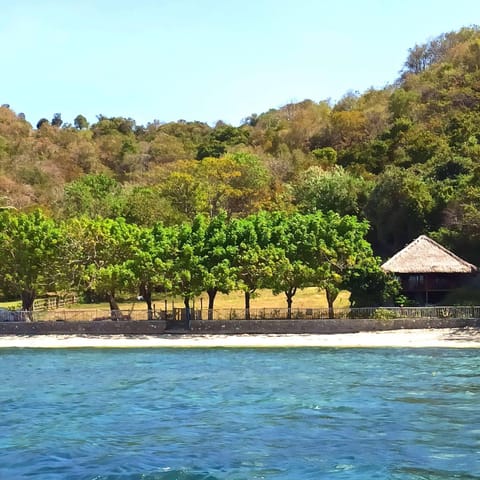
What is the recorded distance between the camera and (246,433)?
75.1ft

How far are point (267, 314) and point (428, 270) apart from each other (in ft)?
36.5

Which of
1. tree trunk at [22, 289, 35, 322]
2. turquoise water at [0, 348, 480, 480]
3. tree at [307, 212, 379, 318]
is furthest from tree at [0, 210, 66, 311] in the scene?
tree at [307, 212, 379, 318]

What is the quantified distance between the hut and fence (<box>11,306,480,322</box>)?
16.3ft

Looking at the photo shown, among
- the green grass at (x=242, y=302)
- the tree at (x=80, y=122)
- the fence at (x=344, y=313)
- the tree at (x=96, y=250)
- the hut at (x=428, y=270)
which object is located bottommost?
the fence at (x=344, y=313)

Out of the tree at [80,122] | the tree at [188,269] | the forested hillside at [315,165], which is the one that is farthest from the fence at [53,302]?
the tree at [80,122]

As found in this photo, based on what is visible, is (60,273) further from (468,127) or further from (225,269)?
(468,127)

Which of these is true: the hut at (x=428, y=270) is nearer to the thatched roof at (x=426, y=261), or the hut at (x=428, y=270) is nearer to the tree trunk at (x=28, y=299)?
the thatched roof at (x=426, y=261)

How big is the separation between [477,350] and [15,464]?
30.1 meters

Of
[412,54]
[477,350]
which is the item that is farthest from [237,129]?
[477,350]

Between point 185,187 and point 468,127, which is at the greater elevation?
point 468,127

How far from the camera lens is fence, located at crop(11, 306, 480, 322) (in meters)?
48.8

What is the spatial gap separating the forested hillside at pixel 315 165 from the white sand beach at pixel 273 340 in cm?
1212

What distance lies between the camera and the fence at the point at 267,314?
48781 mm

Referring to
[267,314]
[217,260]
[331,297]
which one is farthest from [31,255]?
[331,297]
